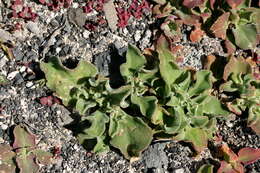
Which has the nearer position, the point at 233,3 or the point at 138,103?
the point at 138,103

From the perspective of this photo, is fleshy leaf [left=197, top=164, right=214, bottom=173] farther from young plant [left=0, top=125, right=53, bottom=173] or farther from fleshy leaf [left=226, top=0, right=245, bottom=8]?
fleshy leaf [left=226, top=0, right=245, bottom=8]

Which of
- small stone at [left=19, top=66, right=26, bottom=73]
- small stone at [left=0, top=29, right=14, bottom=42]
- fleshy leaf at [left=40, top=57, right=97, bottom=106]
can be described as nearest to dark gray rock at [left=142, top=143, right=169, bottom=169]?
fleshy leaf at [left=40, top=57, right=97, bottom=106]

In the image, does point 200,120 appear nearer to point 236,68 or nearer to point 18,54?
point 236,68

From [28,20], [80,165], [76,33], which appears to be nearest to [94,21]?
[76,33]

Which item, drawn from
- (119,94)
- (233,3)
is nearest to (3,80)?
(119,94)

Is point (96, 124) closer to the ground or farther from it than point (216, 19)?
closer to the ground

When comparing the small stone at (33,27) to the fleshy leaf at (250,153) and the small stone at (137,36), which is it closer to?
the small stone at (137,36)
